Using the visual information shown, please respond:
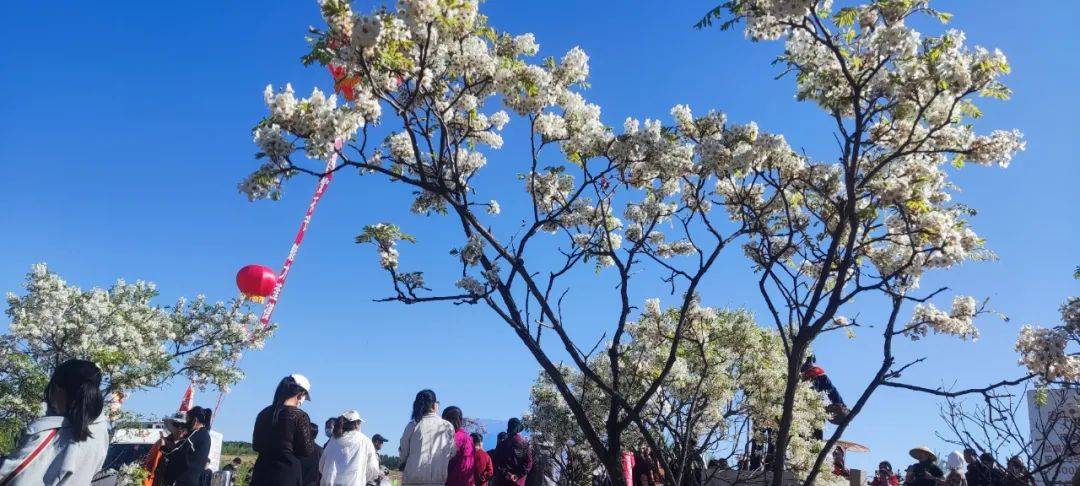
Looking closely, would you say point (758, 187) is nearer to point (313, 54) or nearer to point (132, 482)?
point (313, 54)

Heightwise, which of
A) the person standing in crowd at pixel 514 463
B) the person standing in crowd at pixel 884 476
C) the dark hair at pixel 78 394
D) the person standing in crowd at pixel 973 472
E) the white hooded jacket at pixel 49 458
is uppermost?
the person standing in crowd at pixel 884 476

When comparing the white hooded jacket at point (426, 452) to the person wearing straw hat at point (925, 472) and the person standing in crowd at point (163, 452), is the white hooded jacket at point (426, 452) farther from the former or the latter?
the person wearing straw hat at point (925, 472)

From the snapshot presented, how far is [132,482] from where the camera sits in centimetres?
888

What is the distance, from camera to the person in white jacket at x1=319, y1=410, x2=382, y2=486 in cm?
677

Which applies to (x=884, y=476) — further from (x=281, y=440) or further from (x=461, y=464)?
(x=281, y=440)

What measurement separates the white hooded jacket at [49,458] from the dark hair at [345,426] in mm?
3627

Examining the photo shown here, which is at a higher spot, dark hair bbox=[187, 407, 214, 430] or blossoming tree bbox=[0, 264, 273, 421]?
blossoming tree bbox=[0, 264, 273, 421]

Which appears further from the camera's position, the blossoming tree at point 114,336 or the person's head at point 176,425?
the blossoming tree at point 114,336

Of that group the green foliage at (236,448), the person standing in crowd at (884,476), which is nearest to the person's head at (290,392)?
the person standing in crowd at (884,476)

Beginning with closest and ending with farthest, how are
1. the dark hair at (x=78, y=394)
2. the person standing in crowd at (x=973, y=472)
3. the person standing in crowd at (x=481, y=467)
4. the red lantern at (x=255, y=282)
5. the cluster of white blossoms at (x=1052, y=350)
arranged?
the dark hair at (x=78, y=394), the cluster of white blossoms at (x=1052, y=350), the person standing in crowd at (x=973, y=472), the person standing in crowd at (x=481, y=467), the red lantern at (x=255, y=282)

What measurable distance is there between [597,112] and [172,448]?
5169mm

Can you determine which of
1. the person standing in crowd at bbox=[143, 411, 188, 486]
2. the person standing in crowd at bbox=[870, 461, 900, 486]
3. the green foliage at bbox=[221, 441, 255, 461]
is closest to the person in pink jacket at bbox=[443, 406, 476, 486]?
the person standing in crowd at bbox=[143, 411, 188, 486]

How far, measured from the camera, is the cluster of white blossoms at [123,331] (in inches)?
528

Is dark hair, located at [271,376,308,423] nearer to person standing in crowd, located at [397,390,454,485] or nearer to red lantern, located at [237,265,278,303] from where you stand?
person standing in crowd, located at [397,390,454,485]
